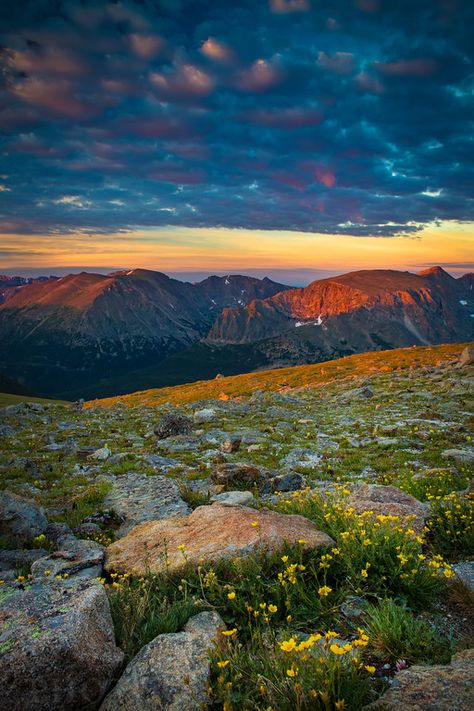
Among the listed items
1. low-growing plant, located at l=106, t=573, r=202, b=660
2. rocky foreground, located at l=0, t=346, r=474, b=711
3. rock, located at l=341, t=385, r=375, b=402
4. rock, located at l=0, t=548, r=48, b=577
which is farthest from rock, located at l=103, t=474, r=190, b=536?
rock, located at l=341, t=385, r=375, b=402

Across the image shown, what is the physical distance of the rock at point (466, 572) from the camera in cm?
574

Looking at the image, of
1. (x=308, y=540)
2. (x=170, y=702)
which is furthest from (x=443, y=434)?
(x=170, y=702)

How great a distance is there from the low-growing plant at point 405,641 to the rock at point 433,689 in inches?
19.2

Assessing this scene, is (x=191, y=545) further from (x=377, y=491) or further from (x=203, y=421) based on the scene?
(x=203, y=421)

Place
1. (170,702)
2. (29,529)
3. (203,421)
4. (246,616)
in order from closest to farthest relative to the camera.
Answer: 1. (170,702)
2. (246,616)
3. (29,529)
4. (203,421)

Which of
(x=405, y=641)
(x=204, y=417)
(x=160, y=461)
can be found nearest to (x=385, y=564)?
(x=405, y=641)

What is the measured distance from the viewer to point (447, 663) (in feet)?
14.3

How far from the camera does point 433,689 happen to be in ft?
12.0

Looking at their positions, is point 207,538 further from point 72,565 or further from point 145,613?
point 72,565

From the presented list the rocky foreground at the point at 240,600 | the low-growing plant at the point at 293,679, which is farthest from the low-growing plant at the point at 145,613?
the low-growing plant at the point at 293,679

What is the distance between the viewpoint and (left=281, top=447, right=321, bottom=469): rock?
58.7 ft

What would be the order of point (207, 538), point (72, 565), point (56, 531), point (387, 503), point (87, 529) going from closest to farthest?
point (207, 538)
point (72, 565)
point (387, 503)
point (56, 531)
point (87, 529)

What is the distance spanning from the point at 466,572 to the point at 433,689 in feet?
10.6

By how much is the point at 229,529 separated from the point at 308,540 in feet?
4.90
